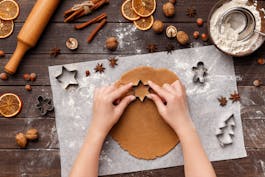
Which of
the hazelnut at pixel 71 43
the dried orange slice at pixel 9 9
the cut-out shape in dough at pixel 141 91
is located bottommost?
the cut-out shape in dough at pixel 141 91

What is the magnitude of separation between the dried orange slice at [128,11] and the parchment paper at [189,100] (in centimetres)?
14

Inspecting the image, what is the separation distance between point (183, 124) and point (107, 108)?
258mm

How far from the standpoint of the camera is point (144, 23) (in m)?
1.36

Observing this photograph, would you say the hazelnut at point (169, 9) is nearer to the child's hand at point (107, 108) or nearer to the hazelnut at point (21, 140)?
the child's hand at point (107, 108)

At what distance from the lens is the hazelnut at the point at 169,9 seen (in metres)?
1.33

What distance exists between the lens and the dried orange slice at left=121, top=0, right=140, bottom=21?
135 cm

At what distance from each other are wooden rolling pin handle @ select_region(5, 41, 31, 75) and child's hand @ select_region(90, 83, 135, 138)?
294 millimetres

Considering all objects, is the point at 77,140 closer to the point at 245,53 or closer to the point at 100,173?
the point at 100,173

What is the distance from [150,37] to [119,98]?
0.78 feet

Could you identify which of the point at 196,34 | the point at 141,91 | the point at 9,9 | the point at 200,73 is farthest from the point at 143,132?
the point at 9,9

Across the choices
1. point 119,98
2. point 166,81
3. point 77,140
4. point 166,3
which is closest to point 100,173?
point 77,140

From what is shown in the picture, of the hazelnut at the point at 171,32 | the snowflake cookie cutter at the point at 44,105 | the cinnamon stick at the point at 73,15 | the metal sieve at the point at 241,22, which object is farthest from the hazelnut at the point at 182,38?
the snowflake cookie cutter at the point at 44,105

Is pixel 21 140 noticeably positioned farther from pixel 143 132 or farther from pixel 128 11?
pixel 128 11

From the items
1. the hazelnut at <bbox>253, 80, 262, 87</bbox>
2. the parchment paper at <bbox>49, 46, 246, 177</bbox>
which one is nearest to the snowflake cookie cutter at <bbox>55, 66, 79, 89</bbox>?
the parchment paper at <bbox>49, 46, 246, 177</bbox>
